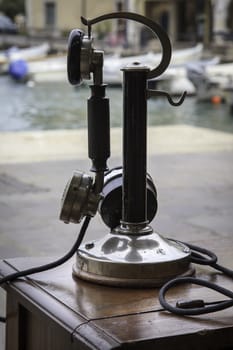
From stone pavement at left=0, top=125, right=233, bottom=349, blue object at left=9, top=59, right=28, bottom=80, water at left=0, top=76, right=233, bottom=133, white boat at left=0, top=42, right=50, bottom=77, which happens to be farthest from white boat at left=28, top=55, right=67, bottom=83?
stone pavement at left=0, top=125, right=233, bottom=349

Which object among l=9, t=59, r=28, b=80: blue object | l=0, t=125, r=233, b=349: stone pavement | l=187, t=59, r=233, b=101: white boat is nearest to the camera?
l=0, t=125, r=233, b=349: stone pavement

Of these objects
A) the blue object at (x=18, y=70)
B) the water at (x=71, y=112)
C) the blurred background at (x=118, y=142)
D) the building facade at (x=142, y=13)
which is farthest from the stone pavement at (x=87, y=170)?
the building facade at (x=142, y=13)

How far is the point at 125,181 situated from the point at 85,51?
0.28 metres

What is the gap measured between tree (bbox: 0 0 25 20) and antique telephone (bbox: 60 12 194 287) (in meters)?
67.4

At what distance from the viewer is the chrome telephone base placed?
5.82ft

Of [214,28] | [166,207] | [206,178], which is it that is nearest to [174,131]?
[206,178]

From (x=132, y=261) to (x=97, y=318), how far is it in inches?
8.5

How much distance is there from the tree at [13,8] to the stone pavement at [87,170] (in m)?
58.2

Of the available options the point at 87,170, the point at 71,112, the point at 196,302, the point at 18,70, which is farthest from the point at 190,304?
the point at 18,70

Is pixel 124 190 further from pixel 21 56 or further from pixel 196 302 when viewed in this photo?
pixel 21 56

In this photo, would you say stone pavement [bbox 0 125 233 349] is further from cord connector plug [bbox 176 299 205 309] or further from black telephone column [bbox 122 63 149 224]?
cord connector plug [bbox 176 299 205 309]

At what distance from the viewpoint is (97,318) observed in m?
1.59

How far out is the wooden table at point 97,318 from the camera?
1.51 meters

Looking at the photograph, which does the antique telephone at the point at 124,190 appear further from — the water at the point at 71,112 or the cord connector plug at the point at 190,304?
the water at the point at 71,112
